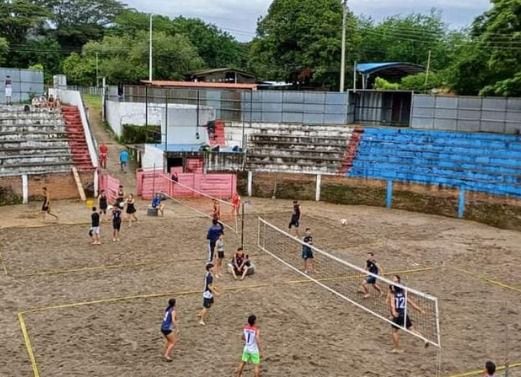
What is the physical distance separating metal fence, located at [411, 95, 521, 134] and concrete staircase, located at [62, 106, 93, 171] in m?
20.6

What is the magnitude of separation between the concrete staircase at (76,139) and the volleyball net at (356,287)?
13394 millimetres

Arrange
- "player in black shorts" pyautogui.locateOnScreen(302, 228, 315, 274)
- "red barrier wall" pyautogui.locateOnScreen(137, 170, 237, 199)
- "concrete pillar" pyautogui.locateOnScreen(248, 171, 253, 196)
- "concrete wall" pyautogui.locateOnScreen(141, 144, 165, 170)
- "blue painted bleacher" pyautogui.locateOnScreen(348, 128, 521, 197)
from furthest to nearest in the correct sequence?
"concrete pillar" pyautogui.locateOnScreen(248, 171, 253, 196) → "concrete wall" pyautogui.locateOnScreen(141, 144, 165, 170) → "red barrier wall" pyautogui.locateOnScreen(137, 170, 237, 199) → "blue painted bleacher" pyautogui.locateOnScreen(348, 128, 521, 197) → "player in black shorts" pyautogui.locateOnScreen(302, 228, 315, 274)

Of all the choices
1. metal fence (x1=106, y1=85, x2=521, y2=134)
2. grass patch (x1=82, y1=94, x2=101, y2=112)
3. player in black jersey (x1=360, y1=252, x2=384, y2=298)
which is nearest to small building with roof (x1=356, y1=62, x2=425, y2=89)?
metal fence (x1=106, y1=85, x2=521, y2=134)

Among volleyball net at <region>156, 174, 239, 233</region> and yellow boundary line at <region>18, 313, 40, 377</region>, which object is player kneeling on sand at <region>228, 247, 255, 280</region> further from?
volleyball net at <region>156, 174, 239, 233</region>

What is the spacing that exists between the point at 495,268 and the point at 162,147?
2128cm

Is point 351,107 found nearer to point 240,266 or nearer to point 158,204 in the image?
point 158,204

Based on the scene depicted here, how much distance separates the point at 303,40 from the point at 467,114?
27.5 meters

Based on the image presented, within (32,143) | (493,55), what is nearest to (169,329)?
(32,143)

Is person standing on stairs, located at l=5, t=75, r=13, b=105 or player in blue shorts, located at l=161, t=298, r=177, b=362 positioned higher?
person standing on stairs, located at l=5, t=75, r=13, b=105

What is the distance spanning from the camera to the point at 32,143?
35.8 metres

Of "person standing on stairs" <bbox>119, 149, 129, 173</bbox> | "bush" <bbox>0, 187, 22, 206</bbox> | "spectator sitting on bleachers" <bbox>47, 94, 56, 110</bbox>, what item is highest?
"spectator sitting on bleachers" <bbox>47, 94, 56, 110</bbox>

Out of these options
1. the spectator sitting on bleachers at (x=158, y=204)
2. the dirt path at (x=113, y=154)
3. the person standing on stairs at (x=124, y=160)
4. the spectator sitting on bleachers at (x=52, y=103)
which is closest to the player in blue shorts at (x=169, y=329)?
the spectator sitting on bleachers at (x=158, y=204)

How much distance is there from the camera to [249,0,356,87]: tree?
6175 cm

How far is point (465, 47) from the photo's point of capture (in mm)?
43531
